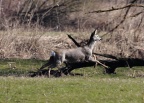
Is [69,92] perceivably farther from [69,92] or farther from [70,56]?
[70,56]

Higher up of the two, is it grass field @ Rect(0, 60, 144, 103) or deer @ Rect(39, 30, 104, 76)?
deer @ Rect(39, 30, 104, 76)

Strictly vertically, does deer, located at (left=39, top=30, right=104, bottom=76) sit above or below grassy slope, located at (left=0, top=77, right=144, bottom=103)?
above

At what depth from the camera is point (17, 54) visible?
86.0 ft

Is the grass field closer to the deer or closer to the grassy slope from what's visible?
the grassy slope

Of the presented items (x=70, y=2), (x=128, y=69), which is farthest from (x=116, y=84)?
(x=70, y=2)

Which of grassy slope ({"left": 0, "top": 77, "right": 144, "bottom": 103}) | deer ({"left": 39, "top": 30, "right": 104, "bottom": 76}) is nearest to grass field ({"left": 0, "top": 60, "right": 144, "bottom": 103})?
grassy slope ({"left": 0, "top": 77, "right": 144, "bottom": 103})

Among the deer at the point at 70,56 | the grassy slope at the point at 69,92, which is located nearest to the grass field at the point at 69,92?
the grassy slope at the point at 69,92

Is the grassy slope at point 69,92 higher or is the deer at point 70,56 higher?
the deer at point 70,56

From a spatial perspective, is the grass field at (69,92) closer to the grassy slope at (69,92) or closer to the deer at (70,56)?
the grassy slope at (69,92)

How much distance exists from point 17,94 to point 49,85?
150 cm

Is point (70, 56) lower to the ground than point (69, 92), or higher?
higher

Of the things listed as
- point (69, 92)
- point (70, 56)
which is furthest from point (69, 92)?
point (70, 56)

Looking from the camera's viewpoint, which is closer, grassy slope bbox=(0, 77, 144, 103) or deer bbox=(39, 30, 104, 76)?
grassy slope bbox=(0, 77, 144, 103)

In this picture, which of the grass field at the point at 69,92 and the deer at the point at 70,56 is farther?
the deer at the point at 70,56
